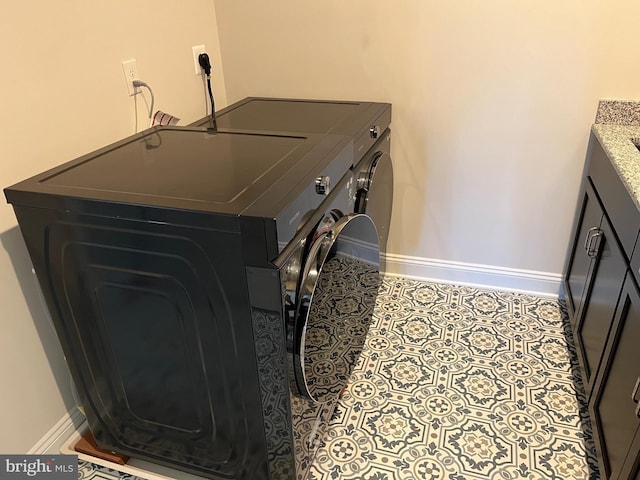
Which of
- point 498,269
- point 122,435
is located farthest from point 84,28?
point 498,269

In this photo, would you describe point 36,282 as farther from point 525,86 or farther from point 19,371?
point 525,86

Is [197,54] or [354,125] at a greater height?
[197,54]

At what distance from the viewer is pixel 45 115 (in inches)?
53.5

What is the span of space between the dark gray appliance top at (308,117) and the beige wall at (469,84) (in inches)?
4.5

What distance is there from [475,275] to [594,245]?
2.35 feet

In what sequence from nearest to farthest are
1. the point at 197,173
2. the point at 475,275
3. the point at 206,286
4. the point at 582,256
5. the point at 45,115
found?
the point at 206,286 → the point at 197,173 → the point at 45,115 → the point at 582,256 → the point at 475,275

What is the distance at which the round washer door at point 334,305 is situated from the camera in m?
1.16

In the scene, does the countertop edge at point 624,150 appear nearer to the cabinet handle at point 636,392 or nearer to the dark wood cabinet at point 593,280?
the dark wood cabinet at point 593,280

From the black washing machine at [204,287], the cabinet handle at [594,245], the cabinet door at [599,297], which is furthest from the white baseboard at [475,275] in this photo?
the black washing machine at [204,287]

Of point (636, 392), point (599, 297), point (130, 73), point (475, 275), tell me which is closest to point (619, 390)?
point (636, 392)

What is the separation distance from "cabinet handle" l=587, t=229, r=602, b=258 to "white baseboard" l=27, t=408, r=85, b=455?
5.77ft

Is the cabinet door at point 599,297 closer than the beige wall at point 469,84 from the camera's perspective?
Yes

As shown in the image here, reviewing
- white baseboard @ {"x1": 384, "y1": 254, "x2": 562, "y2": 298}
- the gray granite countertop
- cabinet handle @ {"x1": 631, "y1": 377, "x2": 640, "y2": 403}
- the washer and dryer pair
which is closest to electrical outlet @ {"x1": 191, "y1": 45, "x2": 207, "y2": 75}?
the washer and dryer pair

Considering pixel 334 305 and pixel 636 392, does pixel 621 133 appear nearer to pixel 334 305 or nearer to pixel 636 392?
pixel 636 392
